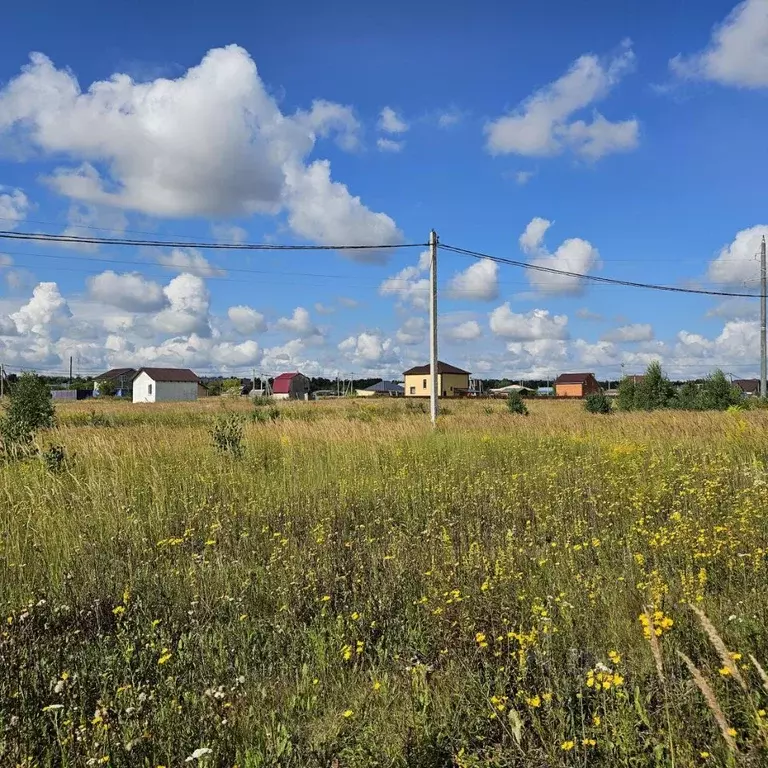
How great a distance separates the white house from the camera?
77.6 metres

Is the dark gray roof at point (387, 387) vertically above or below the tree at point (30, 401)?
above

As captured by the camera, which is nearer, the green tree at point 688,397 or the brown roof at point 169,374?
the green tree at point 688,397

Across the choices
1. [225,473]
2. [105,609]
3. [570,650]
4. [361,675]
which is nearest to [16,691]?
[105,609]

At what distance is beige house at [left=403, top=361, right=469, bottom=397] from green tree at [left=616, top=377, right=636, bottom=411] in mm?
53945

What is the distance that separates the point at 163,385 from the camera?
7819cm

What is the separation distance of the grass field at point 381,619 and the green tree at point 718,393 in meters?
26.4

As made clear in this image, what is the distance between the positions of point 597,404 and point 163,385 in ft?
205

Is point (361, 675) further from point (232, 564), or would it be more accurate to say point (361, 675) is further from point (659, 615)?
point (232, 564)

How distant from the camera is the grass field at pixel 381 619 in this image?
2330 mm

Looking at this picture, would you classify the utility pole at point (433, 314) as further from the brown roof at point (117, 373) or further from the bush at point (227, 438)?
the brown roof at point (117, 373)

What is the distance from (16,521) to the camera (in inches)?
215

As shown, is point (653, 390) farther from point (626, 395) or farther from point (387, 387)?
point (387, 387)

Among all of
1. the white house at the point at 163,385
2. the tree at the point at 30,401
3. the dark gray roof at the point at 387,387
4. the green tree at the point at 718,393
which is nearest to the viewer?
the tree at the point at 30,401

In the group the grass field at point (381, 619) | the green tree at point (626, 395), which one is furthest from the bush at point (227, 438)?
the green tree at point (626, 395)
